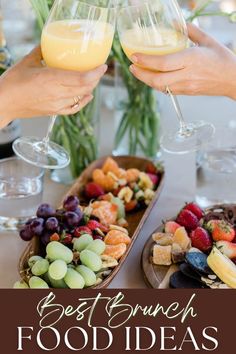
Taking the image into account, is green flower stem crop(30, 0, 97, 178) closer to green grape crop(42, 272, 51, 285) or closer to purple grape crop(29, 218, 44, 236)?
purple grape crop(29, 218, 44, 236)

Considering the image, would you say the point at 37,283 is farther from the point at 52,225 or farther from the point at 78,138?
the point at 78,138

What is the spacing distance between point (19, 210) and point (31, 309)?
0.43m

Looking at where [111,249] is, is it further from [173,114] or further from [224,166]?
[173,114]

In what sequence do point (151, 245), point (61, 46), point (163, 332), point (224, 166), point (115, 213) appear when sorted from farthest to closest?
point (224, 166) < point (115, 213) < point (151, 245) < point (61, 46) < point (163, 332)

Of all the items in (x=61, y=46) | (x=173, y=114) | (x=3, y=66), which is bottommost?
(x=173, y=114)

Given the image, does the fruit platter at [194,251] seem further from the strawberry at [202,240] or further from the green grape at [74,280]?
the green grape at [74,280]

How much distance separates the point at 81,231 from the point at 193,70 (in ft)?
1.27

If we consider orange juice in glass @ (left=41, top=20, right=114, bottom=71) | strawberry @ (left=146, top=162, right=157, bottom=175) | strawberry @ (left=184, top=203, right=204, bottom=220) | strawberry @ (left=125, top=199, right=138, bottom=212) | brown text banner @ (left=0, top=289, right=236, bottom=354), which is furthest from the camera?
strawberry @ (left=146, top=162, right=157, bottom=175)

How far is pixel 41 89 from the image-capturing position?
1240 mm

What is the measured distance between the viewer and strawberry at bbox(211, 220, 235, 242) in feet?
4.43

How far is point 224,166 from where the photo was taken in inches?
67.3

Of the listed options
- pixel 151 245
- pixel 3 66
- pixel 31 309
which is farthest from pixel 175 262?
pixel 3 66

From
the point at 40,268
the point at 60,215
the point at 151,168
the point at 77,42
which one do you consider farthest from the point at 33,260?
the point at 151,168

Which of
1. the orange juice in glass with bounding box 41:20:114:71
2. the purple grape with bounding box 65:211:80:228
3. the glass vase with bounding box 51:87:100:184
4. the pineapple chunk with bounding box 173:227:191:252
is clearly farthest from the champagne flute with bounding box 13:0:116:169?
the glass vase with bounding box 51:87:100:184
